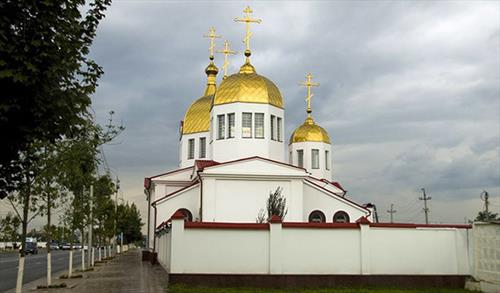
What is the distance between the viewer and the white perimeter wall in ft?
56.1

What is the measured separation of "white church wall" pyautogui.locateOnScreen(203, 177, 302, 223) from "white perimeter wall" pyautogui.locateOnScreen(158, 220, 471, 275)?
9.94m

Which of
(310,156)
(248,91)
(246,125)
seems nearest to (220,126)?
(246,125)

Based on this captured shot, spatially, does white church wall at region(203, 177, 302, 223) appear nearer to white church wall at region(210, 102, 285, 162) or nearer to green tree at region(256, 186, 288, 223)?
green tree at region(256, 186, 288, 223)

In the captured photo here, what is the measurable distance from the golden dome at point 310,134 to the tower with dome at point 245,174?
15.5 feet

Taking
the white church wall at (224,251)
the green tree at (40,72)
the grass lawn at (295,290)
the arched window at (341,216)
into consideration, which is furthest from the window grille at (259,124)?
the green tree at (40,72)

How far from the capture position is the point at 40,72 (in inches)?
275

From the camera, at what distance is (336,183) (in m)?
45.7

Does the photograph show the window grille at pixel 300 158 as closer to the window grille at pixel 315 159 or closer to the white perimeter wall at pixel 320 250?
the window grille at pixel 315 159

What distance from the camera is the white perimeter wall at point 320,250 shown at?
17.1 m

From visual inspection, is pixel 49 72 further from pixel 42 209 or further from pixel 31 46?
pixel 42 209

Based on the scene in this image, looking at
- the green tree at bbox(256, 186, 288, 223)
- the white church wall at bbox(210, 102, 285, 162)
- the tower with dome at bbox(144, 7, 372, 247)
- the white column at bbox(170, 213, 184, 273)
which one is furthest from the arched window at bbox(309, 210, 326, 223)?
the white column at bbox(170, 213, 184, 273)

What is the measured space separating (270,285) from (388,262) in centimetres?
385

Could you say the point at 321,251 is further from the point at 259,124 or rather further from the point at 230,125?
the point at 230,125

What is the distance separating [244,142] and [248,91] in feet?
9.75
